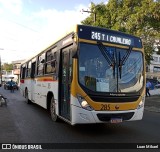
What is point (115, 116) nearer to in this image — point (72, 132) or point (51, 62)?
point (72, 132)

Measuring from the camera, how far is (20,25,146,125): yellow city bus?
807 centimetres

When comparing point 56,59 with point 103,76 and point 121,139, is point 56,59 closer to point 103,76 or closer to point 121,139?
point 103,76

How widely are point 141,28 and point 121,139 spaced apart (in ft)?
52.6

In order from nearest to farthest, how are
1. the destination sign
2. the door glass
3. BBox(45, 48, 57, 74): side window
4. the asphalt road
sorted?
the asphalt road → the destination sign → the door glass → BBox(45, 48, 57, 74): side window

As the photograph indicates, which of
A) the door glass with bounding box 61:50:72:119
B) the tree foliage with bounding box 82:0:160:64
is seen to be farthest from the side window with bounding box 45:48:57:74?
the tree foliage with bounding box 82:0:160:64

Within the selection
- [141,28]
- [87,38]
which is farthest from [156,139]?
[141,28]

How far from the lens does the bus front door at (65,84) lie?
884 centimetres

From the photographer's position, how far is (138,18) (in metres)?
22.3

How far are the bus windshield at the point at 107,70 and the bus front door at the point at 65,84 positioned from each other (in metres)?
0.77

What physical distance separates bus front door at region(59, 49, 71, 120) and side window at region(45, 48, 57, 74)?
35.0 inches

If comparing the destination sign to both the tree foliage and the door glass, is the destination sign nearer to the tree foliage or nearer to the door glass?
Answer: the door glass

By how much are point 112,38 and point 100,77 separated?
1324 mm

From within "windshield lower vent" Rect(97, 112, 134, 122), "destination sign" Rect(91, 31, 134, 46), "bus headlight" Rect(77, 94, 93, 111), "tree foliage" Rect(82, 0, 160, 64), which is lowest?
"windshield lower vent" Rect(97, 112, 134, 122)

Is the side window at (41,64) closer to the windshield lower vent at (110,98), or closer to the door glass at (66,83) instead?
the door glass at (66,83)
